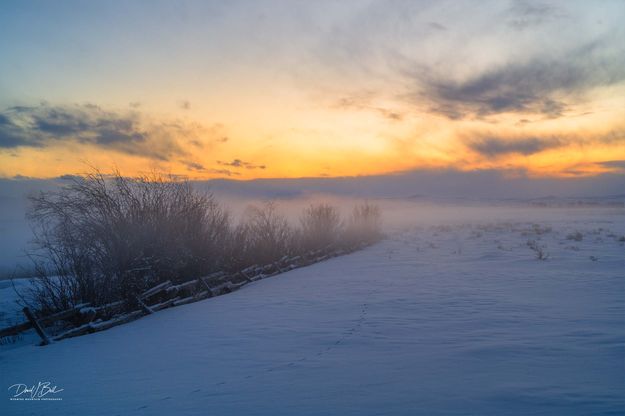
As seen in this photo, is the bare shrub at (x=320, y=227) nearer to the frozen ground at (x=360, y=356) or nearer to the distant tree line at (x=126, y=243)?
the distant tree line at (x=126, y=243)

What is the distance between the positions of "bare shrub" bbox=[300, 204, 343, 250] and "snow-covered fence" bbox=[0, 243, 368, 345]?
6.93 meters

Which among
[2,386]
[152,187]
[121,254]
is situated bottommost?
[2,386]

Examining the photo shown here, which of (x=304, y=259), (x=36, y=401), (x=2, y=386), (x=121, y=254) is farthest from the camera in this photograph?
(x=304, y=259)

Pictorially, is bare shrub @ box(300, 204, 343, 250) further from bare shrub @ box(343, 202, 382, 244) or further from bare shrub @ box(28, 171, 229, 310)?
bare shrub @ box(28, 171, 229, 310)

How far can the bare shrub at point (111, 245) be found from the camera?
12625 millimetres

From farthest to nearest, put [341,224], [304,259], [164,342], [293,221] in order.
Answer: [341,224], [293,221], [304,259], [164,342]

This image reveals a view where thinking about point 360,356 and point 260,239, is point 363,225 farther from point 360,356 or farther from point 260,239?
point 360,356

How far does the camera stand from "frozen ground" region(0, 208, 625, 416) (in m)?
4.83

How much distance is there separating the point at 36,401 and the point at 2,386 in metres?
1.40

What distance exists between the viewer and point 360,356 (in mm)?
6578

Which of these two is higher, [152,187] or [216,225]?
[152,187]

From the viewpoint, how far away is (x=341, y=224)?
32.1 metres

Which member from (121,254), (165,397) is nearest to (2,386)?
(165,397)

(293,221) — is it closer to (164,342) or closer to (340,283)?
(340,283)
